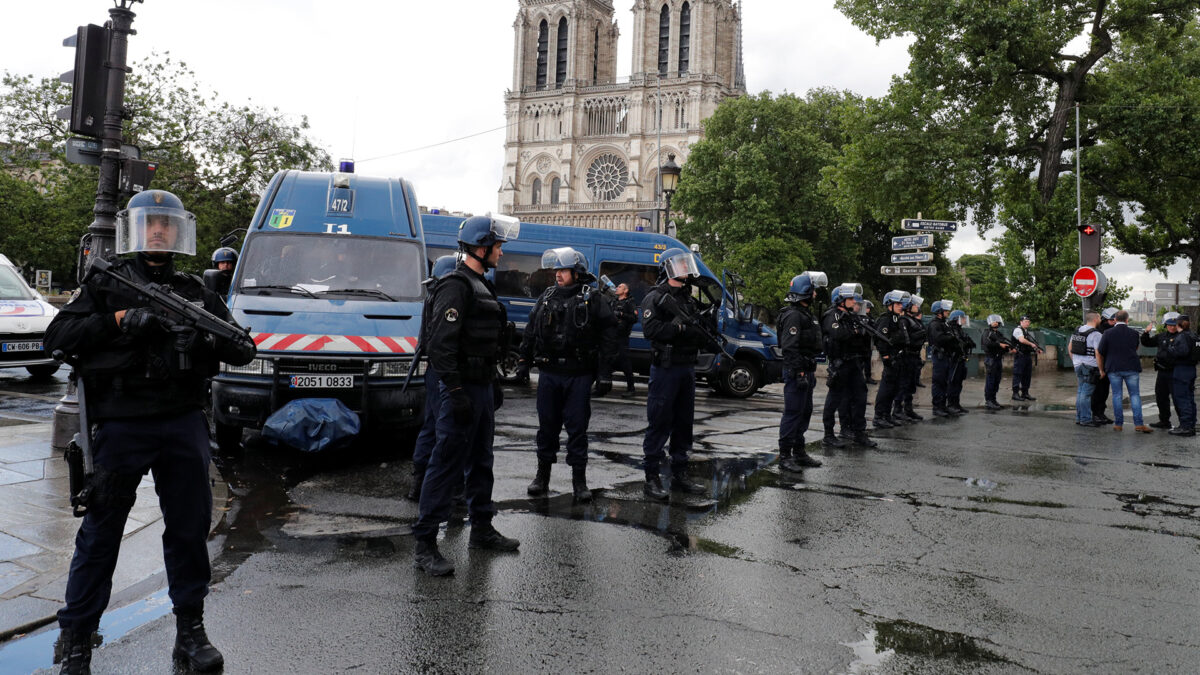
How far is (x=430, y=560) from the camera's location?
4.44m

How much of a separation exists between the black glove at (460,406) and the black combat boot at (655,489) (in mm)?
2239

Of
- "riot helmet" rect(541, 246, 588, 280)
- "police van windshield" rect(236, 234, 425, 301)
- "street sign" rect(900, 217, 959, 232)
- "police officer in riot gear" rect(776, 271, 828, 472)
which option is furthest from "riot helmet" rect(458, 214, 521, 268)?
"street sign" rect(900, 217, 959, 232)

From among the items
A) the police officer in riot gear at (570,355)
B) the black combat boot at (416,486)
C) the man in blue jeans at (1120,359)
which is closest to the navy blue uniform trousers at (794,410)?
the police officer in riot gear at (570,355)

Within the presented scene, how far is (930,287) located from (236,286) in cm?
4411

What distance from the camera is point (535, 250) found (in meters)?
14.8

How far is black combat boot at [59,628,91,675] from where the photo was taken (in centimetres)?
312

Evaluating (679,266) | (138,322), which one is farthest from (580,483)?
(138,322)

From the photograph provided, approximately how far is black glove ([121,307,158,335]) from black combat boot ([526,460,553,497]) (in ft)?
11.8

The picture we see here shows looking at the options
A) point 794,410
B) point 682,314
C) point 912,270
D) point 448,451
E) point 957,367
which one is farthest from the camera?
point 912,270

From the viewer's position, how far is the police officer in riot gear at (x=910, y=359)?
12.1 metres

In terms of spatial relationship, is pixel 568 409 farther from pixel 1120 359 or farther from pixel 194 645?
pixel 1120 359

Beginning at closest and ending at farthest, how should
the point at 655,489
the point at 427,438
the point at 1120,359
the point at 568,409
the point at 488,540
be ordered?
the point at 488,540
the point at 427,438
the point at 568,409
the point at 655,489
the point at 1120,359

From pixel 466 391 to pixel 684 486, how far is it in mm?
2537

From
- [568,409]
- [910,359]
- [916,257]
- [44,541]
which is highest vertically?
[916,257]
